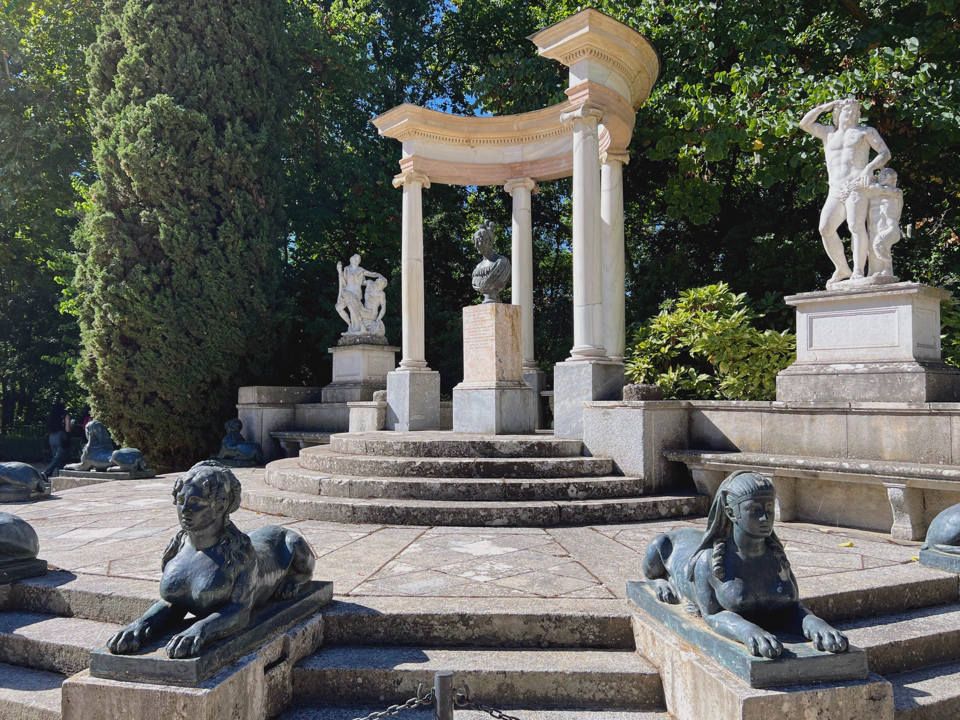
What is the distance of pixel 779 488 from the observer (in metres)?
6.33

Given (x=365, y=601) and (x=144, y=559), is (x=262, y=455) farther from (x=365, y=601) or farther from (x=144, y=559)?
(x=365, y=601)

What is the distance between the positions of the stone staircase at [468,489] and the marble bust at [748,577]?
3205 mm

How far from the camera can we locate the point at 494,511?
6090 mm

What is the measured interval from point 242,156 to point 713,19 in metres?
10.2

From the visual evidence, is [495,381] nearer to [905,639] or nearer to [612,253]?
[612,253]

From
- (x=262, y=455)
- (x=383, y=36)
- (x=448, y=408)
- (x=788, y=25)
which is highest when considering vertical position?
(x=383, y=36)

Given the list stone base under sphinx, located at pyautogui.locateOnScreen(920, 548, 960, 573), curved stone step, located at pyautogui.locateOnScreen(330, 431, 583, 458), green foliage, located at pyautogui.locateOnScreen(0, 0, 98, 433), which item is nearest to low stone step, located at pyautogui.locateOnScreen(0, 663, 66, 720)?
curved stone step, located at pyautogui.locateOnScreen(330, 431, 583, 458)

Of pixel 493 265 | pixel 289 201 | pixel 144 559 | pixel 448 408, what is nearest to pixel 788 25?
pixel 493 265

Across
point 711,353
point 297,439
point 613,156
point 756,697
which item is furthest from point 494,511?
point 297,439

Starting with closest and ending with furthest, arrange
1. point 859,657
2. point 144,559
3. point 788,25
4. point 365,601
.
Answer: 1. point 859,657
2. point 365,601
3. point 144,559
4. point 788,25

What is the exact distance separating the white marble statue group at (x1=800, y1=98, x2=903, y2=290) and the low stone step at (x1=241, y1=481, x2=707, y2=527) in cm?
299

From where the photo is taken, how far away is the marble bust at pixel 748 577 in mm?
2764

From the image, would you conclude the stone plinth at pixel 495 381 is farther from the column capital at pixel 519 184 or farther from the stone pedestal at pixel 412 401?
the column capital at pixel 519 184

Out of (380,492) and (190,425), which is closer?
(380,492)
